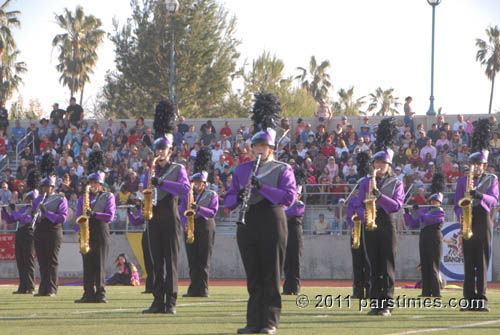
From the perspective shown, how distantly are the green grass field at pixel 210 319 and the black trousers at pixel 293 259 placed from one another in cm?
160

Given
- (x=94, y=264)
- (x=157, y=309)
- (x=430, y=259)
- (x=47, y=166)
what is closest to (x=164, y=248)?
(x=157, y=309)

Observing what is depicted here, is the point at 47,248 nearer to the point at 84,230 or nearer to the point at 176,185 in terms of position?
the point at 84,230

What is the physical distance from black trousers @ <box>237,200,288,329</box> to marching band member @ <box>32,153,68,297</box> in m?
6.34

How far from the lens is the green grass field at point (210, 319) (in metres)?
8.23

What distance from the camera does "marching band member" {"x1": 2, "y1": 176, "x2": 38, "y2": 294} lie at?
14.7m

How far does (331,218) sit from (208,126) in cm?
609

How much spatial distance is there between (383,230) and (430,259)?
4451mm

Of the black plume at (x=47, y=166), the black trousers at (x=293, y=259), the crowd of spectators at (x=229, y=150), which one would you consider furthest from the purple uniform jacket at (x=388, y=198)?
the crowd of spectators at (x=229, y=150)

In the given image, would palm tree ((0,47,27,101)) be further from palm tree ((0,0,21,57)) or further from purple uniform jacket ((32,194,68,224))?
purple uniform jacket ((32,194,68,224))

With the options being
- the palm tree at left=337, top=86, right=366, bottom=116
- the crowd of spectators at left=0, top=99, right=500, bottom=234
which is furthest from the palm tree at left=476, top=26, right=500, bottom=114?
the crowd of spectators at left=0, top=99, right=500, bottom=234

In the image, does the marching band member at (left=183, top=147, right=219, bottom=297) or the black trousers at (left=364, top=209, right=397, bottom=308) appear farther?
the marching band member at (left=183, top=147, right=219, bottom=297)

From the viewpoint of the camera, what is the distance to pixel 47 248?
1359cm

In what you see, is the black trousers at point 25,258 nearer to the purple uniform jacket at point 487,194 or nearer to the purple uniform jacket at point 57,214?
the purple uniform jacket at point 57,214

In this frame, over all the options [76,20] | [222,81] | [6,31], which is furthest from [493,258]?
[76,20]
